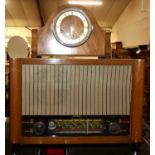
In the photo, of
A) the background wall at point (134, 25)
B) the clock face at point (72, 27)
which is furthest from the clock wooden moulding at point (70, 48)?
the background wall at point (134, 25)

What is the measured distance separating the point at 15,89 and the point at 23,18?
6.42 m

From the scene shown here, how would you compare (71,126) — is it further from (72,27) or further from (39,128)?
(72,27)

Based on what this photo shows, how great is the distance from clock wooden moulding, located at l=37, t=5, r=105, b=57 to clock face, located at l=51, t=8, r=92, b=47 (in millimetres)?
11

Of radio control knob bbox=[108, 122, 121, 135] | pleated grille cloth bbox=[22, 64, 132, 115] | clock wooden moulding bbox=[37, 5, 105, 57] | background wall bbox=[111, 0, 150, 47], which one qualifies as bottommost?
radio control knob bbox=[108, 122, 121, 135]

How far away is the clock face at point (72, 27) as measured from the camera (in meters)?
0.86

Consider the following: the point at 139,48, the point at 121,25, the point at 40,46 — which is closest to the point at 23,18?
the point at 121,25

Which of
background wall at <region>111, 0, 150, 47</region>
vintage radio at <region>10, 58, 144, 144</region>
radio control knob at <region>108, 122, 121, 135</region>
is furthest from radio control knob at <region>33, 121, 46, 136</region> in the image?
background wall at <region>111, 0, 150, 47</region>

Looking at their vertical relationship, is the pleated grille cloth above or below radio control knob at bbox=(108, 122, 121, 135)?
above

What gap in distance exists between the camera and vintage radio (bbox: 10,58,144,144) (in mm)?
826

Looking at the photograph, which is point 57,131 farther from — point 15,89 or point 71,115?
point 15,89

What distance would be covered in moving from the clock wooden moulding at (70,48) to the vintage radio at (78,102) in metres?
0.06

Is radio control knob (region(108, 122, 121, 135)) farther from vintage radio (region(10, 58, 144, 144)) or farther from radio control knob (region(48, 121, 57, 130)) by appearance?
Result: radio control knob (region(48, 121, 57, 130))

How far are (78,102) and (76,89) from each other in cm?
4

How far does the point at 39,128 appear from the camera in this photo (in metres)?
0.84
